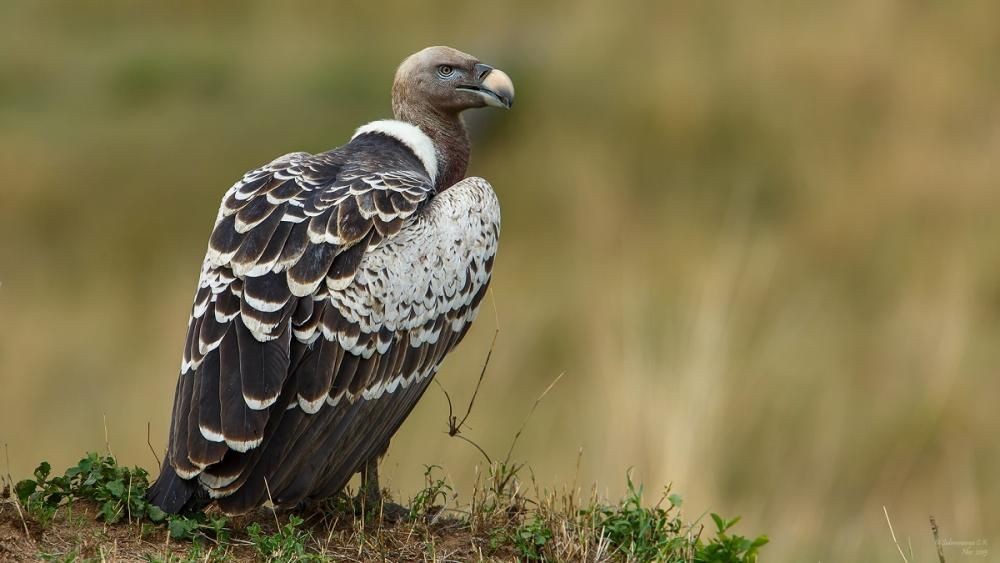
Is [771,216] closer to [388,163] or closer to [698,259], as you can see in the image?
[698,259]

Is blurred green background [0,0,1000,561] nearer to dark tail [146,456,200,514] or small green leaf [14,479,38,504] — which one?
dark tail [146,456,200,514]

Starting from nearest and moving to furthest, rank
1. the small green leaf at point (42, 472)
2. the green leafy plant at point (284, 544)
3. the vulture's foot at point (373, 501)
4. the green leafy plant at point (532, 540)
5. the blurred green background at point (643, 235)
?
the green leafy plant at point (284, 544), the small green leaf at point (42, 472), the green leafy plant at point (532, 540), the vulture's foot at point (373, 501), the blurred green background at point (643, 235)

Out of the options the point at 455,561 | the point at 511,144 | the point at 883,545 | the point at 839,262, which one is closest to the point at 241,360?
the point at 455,561

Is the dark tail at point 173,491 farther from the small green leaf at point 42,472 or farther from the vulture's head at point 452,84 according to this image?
the vulture's head at point 452,84

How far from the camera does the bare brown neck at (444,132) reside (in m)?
7.52

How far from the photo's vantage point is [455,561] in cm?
583

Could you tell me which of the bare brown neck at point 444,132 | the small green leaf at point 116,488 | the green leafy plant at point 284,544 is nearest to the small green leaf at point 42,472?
Result: the small green leaf at point 116,488

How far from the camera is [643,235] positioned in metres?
13.9

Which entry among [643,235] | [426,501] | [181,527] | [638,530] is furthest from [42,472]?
[643,235]

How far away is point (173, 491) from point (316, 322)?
2.79 feet

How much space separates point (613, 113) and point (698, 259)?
296 centimetres

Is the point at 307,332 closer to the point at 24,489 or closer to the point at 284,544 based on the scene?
the point at 284,544

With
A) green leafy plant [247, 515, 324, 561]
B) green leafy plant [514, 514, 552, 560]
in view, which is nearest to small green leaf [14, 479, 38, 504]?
green leafy plant [247, 515, 324, 561]

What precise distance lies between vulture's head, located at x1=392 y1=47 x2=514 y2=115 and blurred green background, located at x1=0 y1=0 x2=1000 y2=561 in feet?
10.7
